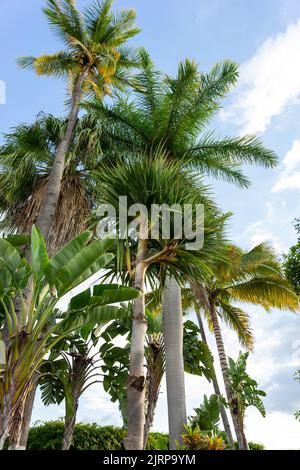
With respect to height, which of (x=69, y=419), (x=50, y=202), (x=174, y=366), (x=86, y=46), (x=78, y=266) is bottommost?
(x=69, y=419)

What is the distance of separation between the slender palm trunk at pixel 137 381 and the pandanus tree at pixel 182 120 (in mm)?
6186

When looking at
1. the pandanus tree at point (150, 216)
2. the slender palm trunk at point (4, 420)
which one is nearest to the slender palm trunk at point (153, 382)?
the pandanus tree at point (150, 216)

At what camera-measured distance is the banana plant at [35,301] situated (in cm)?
464

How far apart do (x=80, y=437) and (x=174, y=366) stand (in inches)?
203

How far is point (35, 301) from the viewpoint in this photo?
5180 mm

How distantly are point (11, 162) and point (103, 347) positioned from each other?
5379 mm

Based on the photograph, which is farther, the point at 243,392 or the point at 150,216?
the point at 243,392

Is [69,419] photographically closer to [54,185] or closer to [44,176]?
[54,185]

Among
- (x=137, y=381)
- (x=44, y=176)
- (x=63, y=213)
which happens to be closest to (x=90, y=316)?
(x=137, y=381)

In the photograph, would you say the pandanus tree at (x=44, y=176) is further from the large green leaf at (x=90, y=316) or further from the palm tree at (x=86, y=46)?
the large green leaf at (x=90, y=316)

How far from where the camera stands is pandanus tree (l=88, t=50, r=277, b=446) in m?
11.3
